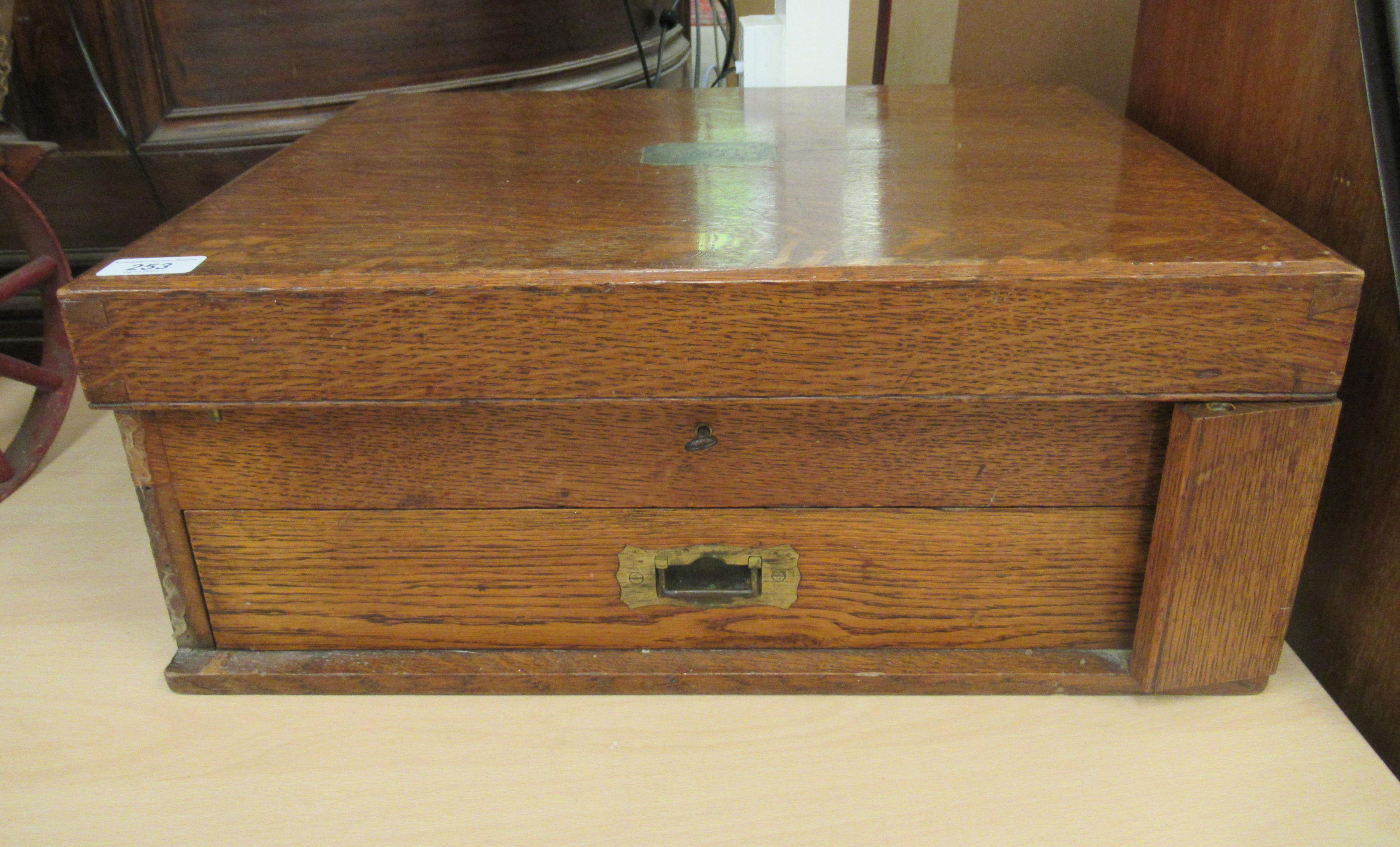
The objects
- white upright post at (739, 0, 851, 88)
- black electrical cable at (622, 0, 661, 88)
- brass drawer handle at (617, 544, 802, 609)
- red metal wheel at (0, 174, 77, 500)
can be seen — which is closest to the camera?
brass drawer handle at (617, 544, 802, 609)

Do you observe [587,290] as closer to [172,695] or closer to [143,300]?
[143,300]

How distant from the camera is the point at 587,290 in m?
0.60

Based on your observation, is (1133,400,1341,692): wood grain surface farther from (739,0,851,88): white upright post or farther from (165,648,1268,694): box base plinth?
(739,0,851,88): white upright post

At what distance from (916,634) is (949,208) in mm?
283

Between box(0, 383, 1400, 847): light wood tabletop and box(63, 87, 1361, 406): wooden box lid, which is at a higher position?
box(63, 87, 1361, 406): wooden box lid

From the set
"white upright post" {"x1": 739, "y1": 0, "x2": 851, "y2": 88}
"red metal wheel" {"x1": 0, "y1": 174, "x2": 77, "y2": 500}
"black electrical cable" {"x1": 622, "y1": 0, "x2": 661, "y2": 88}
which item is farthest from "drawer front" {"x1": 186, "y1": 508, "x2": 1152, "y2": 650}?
"black electrical cable" {"x1": 622, "y1": 0, "x2": 661, "y2": 88}

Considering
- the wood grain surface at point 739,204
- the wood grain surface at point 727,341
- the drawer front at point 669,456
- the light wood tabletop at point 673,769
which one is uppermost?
the wood grain surface at point 739,204

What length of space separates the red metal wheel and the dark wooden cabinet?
0.18 meters

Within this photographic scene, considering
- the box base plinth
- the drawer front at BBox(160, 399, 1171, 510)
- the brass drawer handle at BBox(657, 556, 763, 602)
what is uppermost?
the drawer front at BBox(160, 399, 1171, 510)

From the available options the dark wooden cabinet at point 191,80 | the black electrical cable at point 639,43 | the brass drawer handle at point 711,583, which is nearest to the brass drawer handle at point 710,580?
the brass drawer handle at point 711,583

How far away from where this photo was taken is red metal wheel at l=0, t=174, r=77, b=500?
101cm

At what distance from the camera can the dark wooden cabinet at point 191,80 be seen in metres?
1.20

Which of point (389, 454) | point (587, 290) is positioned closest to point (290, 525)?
point (389, 454)

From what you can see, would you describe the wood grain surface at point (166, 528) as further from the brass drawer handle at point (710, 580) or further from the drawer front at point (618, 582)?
the brass drawer handle at point (710, 580)
